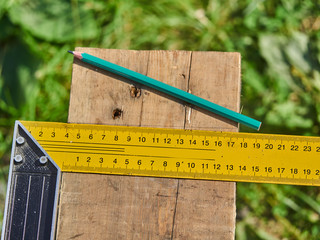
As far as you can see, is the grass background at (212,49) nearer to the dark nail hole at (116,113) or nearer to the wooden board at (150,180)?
the wooden board at (150,180)

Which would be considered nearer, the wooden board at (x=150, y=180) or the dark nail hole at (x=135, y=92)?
the wooden board at (x=150, y=180)

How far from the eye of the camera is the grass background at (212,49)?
2.04 metres

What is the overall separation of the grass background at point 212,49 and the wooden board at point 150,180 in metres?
0.79

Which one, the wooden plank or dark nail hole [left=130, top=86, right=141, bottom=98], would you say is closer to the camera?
the wooden plank

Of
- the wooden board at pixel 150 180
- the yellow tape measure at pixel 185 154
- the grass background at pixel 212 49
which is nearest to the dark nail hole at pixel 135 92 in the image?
the wooden board at pixel 150 180

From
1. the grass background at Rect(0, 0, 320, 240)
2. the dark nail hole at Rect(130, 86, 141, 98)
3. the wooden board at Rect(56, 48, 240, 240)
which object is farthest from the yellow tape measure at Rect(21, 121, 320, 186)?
the grass background at Rect(0, 0, 320, 240)

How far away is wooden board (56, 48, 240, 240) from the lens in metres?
1.26

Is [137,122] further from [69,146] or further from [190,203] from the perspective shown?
[190,203]

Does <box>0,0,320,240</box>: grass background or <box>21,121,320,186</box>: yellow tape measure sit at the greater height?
<box>0,0,320,240</box>: grass background

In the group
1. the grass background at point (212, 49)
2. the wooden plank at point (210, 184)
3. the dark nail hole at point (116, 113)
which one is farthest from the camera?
the grass background at point (212, 49)

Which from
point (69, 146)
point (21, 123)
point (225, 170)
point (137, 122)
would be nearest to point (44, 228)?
point (69, 146)

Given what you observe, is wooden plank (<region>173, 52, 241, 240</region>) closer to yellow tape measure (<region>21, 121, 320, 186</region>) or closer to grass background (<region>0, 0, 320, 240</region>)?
yellow tape measure (<region>21, 121, 320, 186</region>)

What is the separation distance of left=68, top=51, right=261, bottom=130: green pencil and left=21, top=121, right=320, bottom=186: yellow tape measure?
74mm

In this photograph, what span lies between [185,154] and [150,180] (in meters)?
0.19
